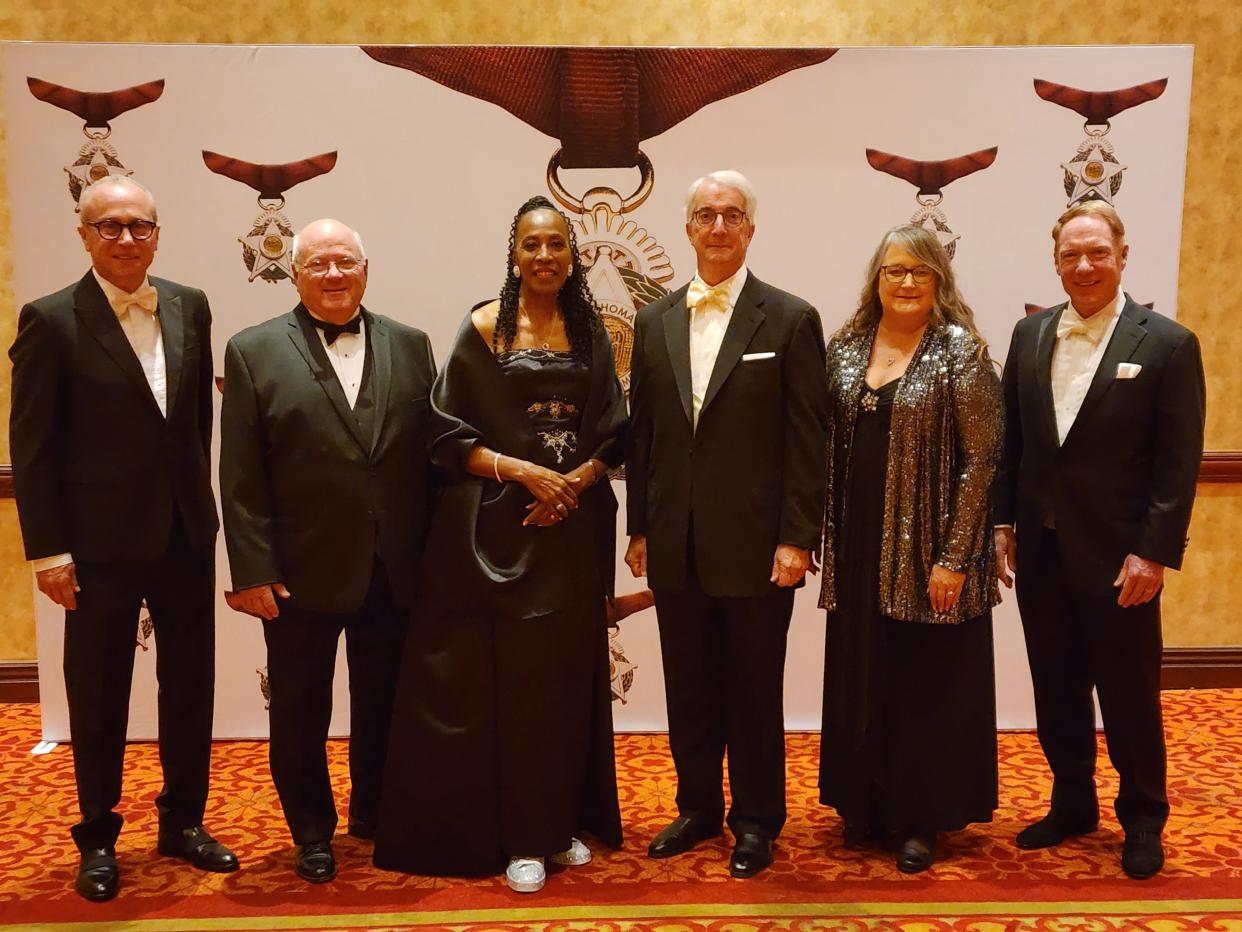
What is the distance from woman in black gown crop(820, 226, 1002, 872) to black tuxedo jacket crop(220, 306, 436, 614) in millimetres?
1260

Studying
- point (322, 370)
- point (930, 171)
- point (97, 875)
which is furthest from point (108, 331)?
point (930, 171)

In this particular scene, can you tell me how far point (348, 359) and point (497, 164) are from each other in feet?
4.63

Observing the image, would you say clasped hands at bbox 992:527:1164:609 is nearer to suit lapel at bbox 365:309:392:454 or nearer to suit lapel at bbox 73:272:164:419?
suit lapel at bbox 365:309:392:454

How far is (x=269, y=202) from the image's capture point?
13.3ft

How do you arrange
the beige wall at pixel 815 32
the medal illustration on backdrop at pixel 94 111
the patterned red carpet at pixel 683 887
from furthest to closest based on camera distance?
1. the beige wall at pixel 815 32
2. the medal illustration on backdrop at pixel 94 111
3. the patterned red carpet at pixel 683 887

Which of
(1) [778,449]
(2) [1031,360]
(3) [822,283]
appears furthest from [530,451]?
(3) [822,283]

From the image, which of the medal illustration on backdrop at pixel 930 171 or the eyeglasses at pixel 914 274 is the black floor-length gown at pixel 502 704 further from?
the medal illustration on backdrop at pixel 930 171

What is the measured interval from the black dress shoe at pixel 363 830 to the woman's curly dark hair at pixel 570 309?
1513 millimetres

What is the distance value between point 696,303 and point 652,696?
192 centimetres

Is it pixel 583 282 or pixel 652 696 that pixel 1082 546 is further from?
pixel 652 696

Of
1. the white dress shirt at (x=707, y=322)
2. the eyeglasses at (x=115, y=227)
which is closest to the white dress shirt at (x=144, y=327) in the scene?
the eyeglasses at (x=115, y=227)

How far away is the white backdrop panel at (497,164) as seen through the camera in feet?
13.1

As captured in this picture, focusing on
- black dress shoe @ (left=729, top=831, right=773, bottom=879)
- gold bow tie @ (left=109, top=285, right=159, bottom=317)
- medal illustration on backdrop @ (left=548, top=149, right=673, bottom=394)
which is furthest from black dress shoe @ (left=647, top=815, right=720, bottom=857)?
gold bow tie @ (left=109, top=285, right=159, bottom=317)

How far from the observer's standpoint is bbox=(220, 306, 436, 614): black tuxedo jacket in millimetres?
2871
